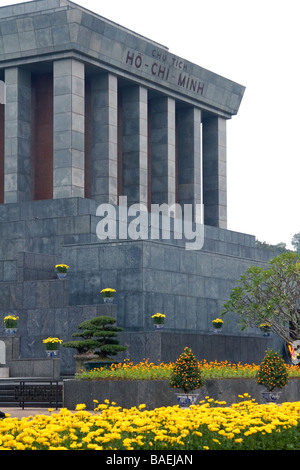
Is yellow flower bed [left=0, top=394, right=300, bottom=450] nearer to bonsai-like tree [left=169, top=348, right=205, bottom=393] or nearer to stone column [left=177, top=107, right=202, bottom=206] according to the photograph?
bonsai-like tree [left=169, top=348, right=205, bottom=393]

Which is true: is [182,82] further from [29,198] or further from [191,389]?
[191,389]

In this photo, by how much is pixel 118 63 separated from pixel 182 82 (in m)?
7.05

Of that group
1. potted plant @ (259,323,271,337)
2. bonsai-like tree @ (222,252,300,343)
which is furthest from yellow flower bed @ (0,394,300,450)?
potted plant @ (259,323,271,337)

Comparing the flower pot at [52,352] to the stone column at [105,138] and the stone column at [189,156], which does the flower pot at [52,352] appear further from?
the stone column at [189,156]

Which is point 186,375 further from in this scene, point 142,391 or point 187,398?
point 142,391

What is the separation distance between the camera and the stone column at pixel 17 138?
48344 mm

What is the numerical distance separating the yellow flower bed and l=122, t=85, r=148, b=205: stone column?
127 ft

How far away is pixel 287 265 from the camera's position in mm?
35281

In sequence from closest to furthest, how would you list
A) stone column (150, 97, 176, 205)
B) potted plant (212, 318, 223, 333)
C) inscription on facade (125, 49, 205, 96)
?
potted plant (212, 318, 223, 333) → inscription on facade (125, 49, 205, 96) → stone column (150, 97, 176, 205)

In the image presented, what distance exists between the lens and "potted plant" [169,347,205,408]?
79.5 ft

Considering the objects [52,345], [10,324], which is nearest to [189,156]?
[10,324]

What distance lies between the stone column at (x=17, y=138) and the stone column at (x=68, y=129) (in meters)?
2.55

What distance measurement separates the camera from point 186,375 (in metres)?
24.2

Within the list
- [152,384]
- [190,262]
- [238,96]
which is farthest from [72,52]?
Answer: [152,384]
